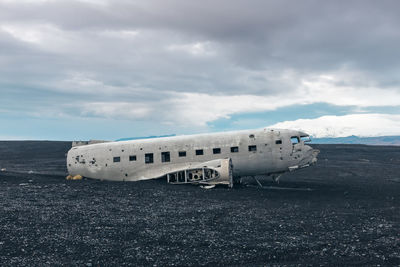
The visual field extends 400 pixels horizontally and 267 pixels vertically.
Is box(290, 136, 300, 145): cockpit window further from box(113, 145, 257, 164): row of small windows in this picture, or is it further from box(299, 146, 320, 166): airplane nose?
box(113, 145, 257, 164): row of small windows

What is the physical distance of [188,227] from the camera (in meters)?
12.8

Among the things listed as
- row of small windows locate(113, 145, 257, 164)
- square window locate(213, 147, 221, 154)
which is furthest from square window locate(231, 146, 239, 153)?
square window locate(213, 147, 221, 154)

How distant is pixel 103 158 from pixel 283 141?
47.3 feet

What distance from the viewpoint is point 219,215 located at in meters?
14.9

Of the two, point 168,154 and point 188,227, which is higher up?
point 168,154

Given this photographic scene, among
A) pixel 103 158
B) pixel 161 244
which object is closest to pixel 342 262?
pixel 161 244

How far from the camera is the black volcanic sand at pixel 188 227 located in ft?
31.4

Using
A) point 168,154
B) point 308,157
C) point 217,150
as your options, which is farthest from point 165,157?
point 308,157

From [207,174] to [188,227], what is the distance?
9.99m

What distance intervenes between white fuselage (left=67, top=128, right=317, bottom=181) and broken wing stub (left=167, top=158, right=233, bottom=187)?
481 mm

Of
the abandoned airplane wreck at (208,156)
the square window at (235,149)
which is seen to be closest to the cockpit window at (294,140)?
the abandoned airplane wreck at (208,156)

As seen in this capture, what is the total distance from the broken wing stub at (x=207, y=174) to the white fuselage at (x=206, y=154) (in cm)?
48

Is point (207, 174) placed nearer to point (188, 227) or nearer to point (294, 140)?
point (294, 140)

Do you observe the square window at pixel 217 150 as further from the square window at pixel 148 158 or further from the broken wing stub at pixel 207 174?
the square window at pixel 148 158
